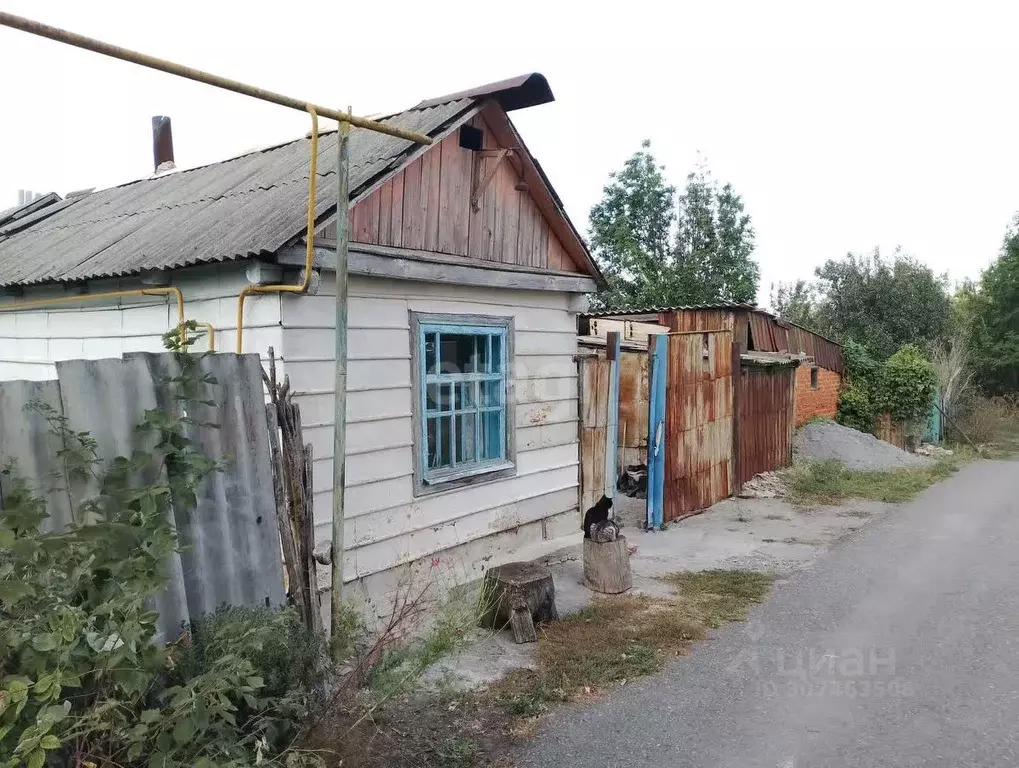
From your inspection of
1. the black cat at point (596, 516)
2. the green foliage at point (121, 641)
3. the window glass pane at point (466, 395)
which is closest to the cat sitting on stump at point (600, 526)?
the black cat at point (596, 516)

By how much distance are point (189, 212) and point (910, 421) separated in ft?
55.3

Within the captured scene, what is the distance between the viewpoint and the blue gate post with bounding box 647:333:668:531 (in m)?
8.62

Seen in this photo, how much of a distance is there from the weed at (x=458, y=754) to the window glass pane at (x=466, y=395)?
10.6 feet

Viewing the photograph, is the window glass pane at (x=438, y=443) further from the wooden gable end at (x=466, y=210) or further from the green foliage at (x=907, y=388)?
the green foliage at (x=907, y=388)

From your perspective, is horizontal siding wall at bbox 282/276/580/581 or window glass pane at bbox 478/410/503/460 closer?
horizontal siding wall at bbox 282/276/580/581

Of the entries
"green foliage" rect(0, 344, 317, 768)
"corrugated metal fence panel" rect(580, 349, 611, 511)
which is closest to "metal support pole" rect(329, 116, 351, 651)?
"green foliage" rect(0, 344, 317, 768)

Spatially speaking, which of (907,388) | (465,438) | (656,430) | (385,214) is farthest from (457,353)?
(907,388)

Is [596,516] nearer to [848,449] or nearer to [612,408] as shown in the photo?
[612,408]

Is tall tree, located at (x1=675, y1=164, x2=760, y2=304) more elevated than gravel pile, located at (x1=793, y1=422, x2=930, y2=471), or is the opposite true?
tall tree, located at (x1=675, y1=164, x2=760, y2=304)

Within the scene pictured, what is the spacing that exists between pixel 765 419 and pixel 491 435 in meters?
6.94

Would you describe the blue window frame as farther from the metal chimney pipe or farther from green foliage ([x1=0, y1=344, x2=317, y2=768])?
the metal chimney pipe

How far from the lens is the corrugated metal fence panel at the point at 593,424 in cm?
818

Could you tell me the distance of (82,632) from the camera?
2.65 metres

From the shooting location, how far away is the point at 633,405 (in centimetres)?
1106
